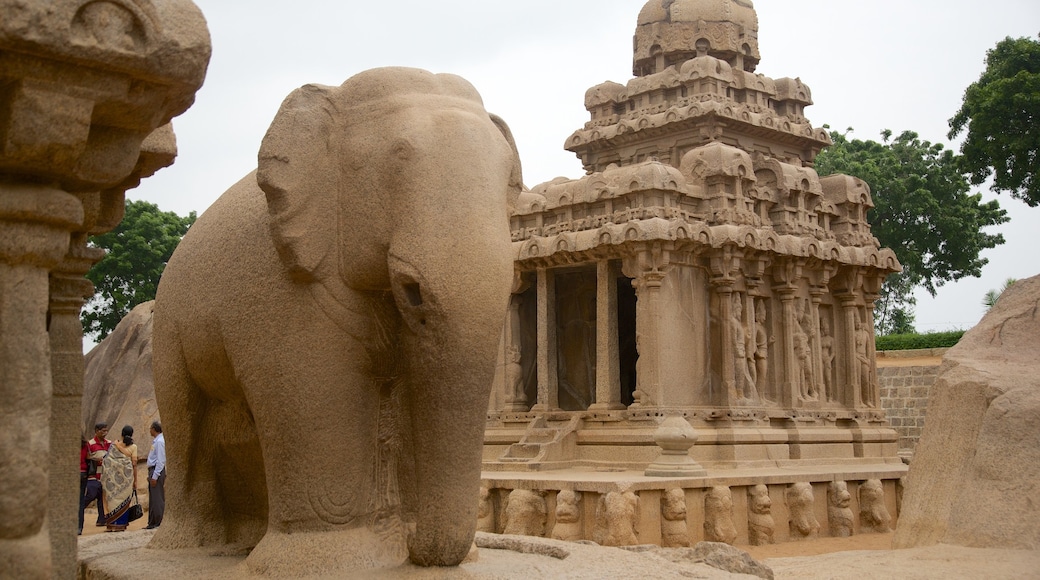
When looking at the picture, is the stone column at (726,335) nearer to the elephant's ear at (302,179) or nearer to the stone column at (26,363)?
the elephant's ear at (302,179)

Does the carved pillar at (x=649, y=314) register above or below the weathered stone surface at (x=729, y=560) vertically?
above

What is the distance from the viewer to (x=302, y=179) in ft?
15.4

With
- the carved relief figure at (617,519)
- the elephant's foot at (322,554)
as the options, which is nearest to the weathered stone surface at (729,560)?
the elephant's foot at (322,554)

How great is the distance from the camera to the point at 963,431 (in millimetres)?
8602

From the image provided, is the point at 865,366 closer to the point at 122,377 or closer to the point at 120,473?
the point at 120,473

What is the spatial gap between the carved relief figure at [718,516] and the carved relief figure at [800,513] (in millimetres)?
1231

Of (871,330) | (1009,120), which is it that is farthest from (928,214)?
(871,330)

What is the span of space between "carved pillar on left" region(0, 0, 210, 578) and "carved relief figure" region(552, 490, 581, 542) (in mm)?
9048

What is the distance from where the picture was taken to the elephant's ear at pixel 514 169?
4.99 metres

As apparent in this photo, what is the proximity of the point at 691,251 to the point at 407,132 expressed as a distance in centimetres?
1058

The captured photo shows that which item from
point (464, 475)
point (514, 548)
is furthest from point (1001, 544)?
point (464, 475)

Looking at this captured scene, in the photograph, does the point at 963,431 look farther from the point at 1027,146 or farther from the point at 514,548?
the point at 1027,146

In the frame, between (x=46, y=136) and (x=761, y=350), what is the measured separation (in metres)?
13.8

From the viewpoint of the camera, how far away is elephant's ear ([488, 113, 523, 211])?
499cm
